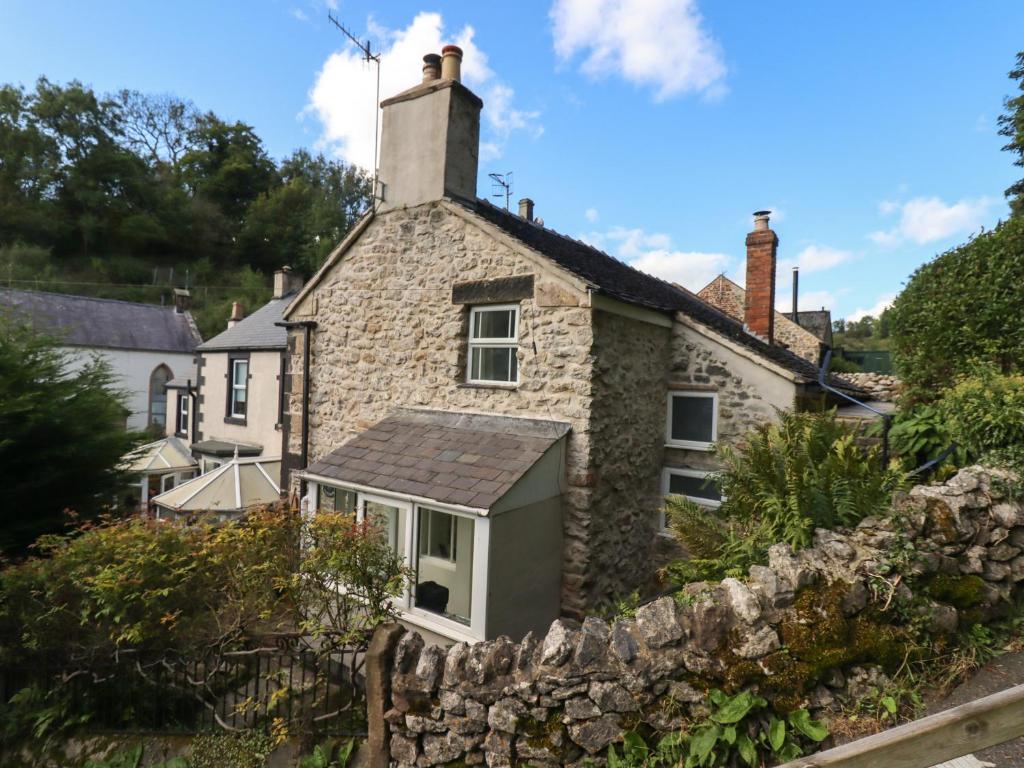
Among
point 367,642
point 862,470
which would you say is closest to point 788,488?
point 862,470

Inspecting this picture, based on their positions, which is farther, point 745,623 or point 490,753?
point 490,753

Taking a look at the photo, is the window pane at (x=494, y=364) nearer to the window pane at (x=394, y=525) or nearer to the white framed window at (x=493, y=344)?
the white framed window at (x=493, y=344)

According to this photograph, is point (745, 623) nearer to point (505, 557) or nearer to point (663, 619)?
point (663, 619)

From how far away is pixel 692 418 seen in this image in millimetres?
8539

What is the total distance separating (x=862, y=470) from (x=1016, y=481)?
1.31m

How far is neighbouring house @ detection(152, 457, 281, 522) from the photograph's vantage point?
1066cm

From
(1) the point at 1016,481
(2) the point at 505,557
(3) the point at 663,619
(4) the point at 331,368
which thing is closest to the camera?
(3) the point at 663,619

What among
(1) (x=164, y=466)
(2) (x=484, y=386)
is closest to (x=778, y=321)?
(2) (x=484, y=386)

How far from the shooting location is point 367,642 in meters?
4.88

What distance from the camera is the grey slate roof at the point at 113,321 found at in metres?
25.4

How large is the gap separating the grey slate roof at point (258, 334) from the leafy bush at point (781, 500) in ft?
41.3

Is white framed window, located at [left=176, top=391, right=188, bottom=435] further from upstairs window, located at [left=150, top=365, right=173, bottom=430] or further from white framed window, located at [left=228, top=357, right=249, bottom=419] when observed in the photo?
upstairs window, located at [left=150, top=365, right=173, bottom=430]

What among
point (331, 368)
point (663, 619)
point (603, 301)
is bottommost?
point (663, 619)

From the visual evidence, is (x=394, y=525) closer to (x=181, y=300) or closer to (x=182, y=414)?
(x=182, y=414)
